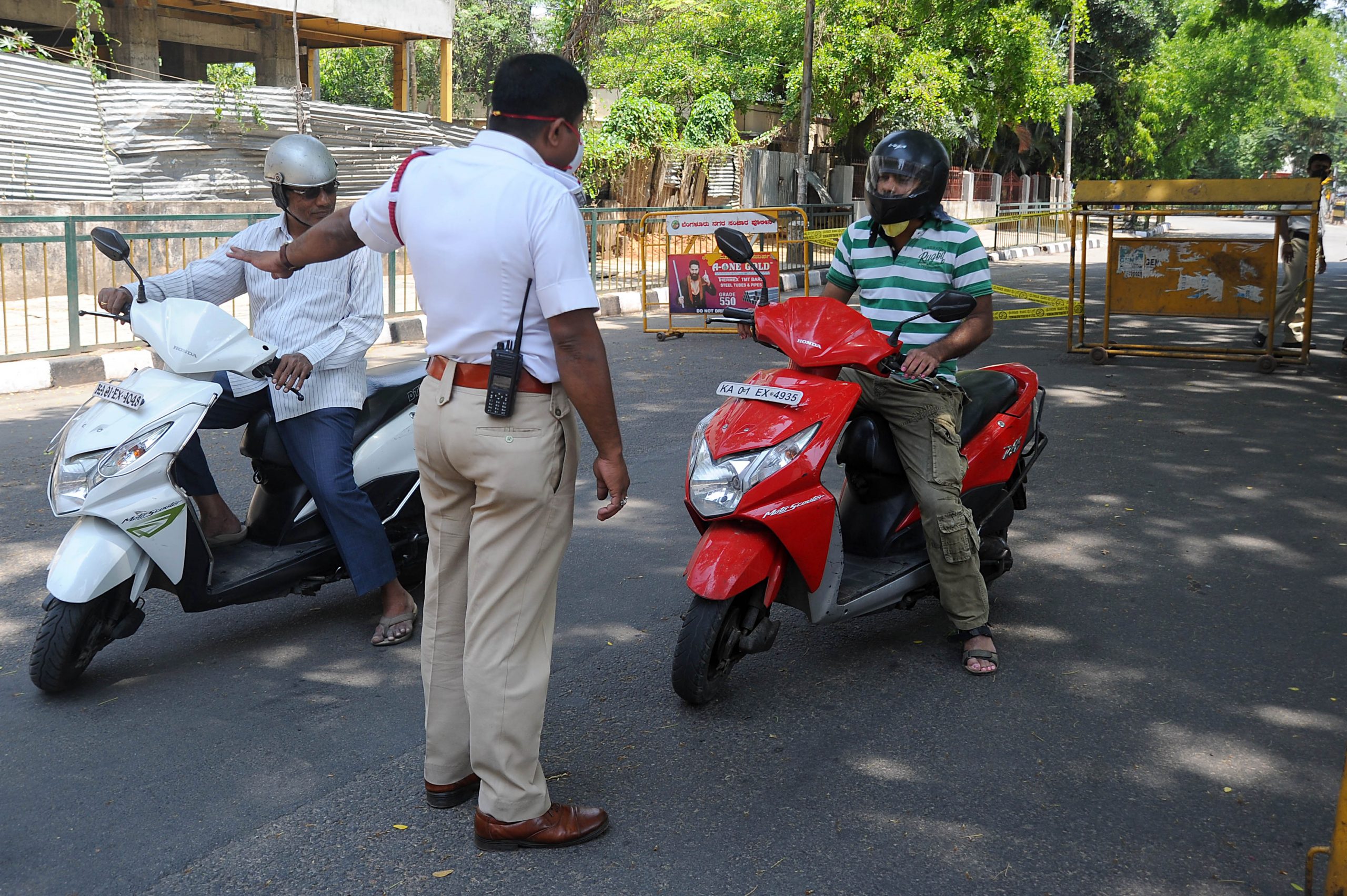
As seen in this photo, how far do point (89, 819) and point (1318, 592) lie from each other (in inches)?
→ 181

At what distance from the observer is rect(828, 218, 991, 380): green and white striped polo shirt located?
13.6ft

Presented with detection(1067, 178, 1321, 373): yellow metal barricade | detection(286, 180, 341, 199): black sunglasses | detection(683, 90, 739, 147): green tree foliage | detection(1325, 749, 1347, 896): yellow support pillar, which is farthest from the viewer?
detection(683, 90, 739, 147): green tree foliage

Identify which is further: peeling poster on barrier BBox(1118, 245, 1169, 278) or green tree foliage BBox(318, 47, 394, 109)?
green tree foliage BBox(318, 47, 394, 109)

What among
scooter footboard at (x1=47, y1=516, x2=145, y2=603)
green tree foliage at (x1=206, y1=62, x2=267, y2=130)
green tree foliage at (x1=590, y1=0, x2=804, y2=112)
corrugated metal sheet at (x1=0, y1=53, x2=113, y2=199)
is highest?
green tree foliage at (x1=590, y1=0, x2=804, y2=112)

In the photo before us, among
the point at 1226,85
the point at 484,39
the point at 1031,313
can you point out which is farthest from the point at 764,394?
the point at 1226,85

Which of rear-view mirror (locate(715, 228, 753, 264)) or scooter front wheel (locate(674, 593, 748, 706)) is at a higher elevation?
rear-view mirror (locate(715, 228, 753, 264))

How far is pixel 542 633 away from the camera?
→ 2930mm

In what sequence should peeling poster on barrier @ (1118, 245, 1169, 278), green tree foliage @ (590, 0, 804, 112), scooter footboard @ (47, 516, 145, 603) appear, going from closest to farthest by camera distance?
scooter footboard @ (47, 516, 145, 603) → peeling poster on barrier @ (1118, 245, 1169, 278) → green tree foliage @ (590, 0, 804, 112)

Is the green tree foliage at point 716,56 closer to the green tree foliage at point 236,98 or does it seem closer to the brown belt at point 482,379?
the green tree foliage at point 236,98

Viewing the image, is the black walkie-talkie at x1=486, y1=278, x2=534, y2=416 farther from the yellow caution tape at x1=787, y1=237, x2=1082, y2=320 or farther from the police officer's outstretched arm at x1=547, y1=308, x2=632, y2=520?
the yellow caution tape at x1=787, y1=237, x2=1082, y2=320

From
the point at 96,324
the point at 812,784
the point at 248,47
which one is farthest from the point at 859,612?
the point at 248,47

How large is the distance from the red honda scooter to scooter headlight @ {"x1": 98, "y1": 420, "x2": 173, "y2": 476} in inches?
67.5

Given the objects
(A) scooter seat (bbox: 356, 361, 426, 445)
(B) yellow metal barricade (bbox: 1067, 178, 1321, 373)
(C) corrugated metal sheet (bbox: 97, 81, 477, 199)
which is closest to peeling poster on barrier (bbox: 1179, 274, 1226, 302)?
(B) yellow metal barricade (bbox: 1067, 178, 1321, 373)

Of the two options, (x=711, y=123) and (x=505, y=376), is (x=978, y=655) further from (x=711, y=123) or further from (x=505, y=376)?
(x=711, y=123)
